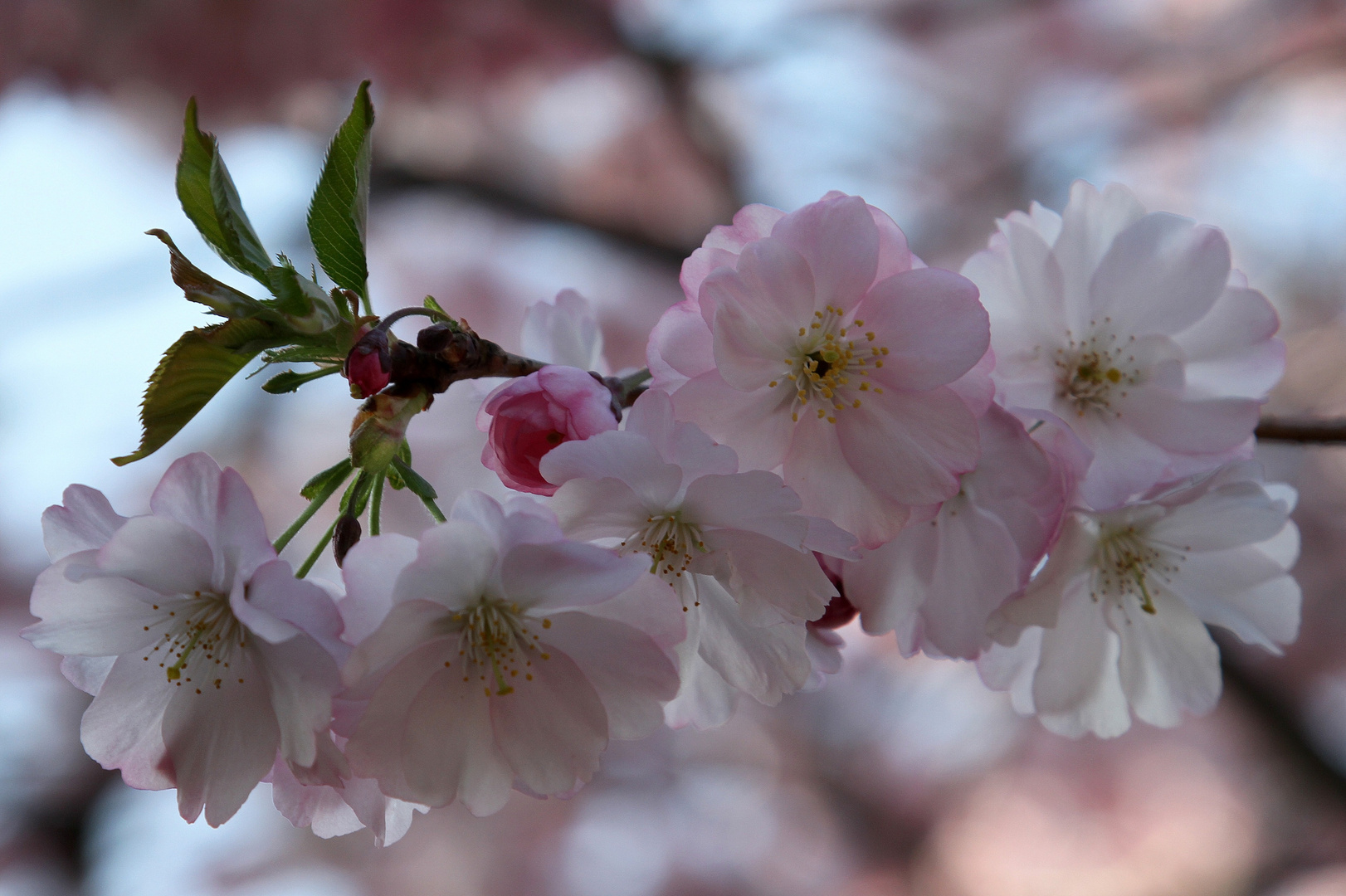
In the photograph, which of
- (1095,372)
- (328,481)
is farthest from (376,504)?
(1095,372)

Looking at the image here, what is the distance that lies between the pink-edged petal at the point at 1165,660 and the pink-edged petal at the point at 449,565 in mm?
577

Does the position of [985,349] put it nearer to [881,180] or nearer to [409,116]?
[409,116]

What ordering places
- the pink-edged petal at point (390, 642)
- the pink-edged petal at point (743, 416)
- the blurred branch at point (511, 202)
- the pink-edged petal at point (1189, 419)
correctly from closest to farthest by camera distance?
the pink-edged petal at point (390, 642)
the pink-edged petal at point (743, 416)
the pink-edged petal at point (1189, 419)
the blurred branch at point (511, 202)

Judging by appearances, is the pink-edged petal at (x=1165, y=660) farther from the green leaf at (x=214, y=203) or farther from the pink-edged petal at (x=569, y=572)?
the green leaf at (x=214, y=203)

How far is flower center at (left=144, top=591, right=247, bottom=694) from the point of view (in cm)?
58

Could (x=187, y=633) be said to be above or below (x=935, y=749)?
above

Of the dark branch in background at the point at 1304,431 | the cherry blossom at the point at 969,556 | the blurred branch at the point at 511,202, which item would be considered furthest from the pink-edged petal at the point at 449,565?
the blurred branch at the point at 511,202

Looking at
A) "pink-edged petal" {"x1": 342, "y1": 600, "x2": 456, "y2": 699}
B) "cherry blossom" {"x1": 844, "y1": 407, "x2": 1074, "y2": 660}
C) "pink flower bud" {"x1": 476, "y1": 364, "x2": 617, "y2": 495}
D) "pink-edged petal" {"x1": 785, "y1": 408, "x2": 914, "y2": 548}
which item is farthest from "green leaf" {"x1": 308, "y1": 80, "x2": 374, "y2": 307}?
"cherry blossom" {"x1": 844, "y1": 407, "x2": 1074, "y2": 660}

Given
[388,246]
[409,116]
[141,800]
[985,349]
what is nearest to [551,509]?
[985,349]

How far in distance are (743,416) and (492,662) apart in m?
0.25

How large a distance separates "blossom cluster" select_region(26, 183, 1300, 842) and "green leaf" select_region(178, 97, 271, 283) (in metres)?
0.10

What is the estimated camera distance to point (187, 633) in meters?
0.59

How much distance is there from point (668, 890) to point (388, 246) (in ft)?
15.6

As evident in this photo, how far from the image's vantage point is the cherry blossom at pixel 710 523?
0.56m
